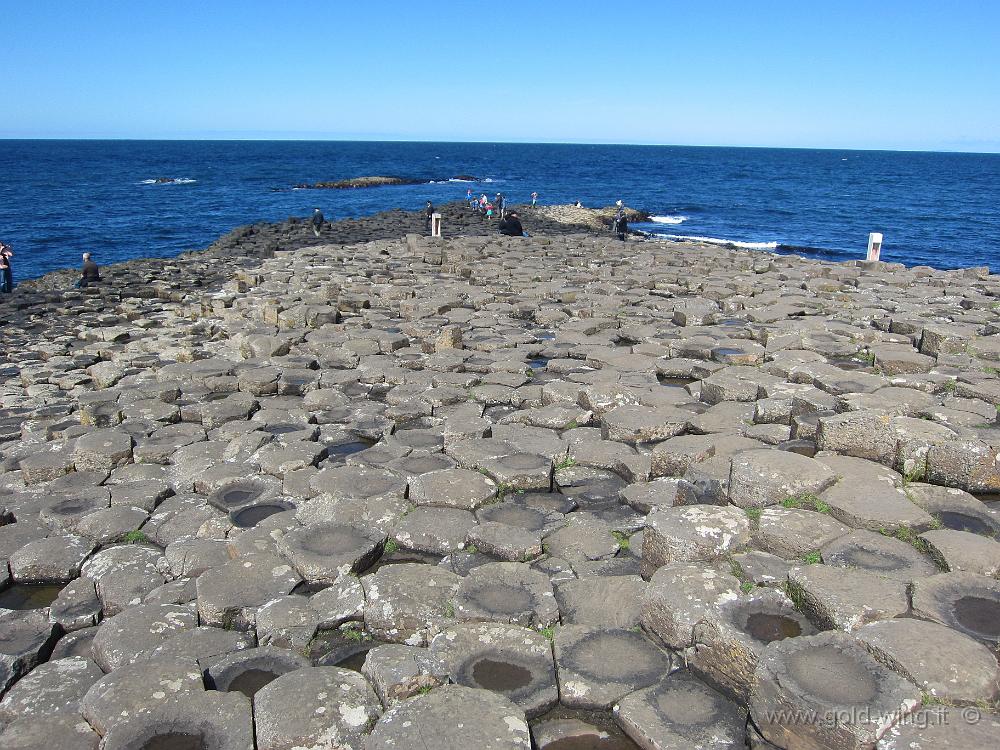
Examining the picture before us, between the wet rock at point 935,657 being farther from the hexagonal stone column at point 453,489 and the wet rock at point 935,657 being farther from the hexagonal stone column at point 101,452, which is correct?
the hexagonal stone column at point 101,452

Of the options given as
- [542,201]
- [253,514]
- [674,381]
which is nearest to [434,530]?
[253,514]

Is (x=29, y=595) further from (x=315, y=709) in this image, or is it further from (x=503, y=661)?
(x=503, y=661)

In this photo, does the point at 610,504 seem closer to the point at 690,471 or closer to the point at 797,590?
the point at 690,471

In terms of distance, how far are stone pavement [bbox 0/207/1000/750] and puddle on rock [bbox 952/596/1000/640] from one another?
0.01 m

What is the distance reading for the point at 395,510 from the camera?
4648 mm

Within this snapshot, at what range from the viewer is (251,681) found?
3254 millimetres

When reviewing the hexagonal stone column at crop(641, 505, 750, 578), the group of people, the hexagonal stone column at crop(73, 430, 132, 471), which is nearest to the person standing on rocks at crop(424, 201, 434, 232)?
the group of people

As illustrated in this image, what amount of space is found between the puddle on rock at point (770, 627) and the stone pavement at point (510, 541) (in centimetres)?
2

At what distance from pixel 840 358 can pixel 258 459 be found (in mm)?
6035

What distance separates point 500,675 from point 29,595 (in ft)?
9.81

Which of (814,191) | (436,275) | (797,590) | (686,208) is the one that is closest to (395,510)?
(797,590)

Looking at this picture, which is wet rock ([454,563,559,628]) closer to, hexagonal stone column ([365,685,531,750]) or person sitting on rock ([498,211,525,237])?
hexagonal stone column ([365,685,531,750])

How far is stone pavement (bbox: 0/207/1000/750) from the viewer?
2887mm

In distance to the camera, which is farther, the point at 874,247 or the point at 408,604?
the point at 874,247
